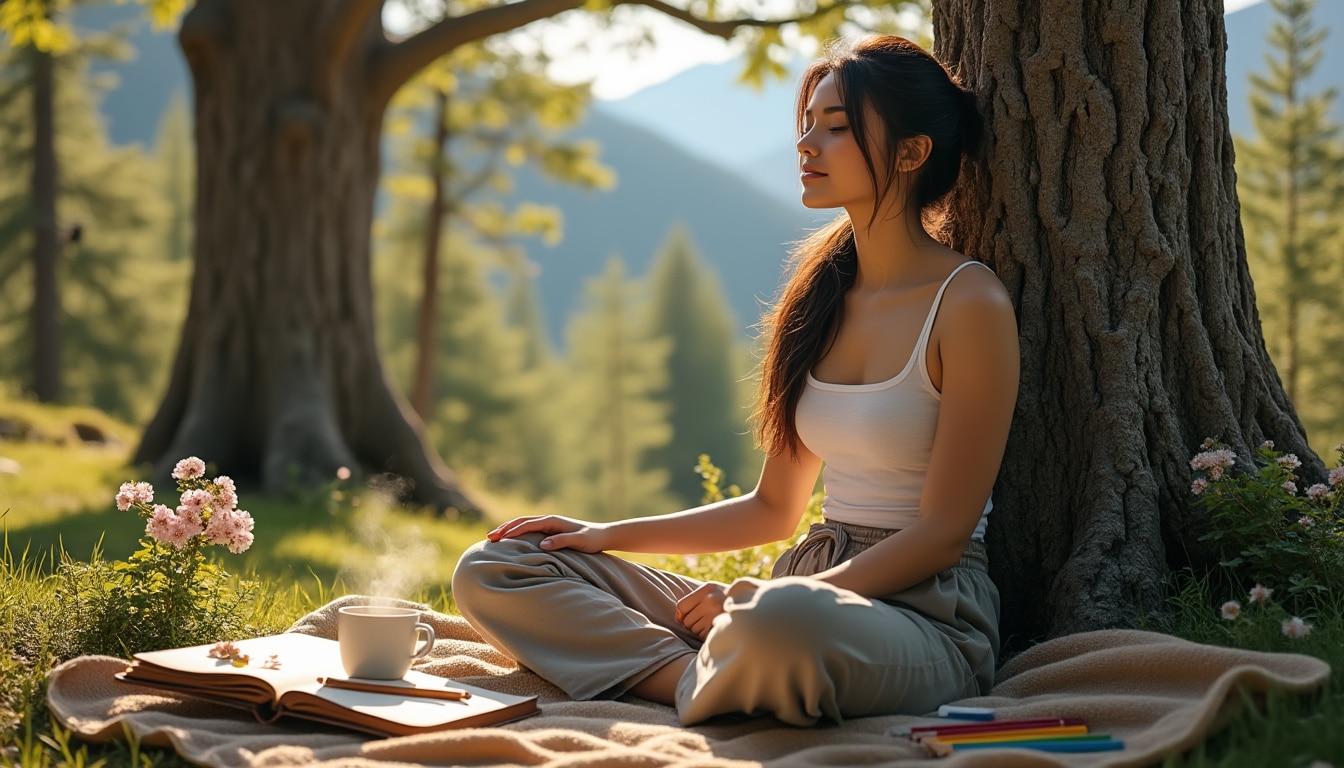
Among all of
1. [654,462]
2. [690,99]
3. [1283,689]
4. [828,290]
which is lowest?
[654,462]

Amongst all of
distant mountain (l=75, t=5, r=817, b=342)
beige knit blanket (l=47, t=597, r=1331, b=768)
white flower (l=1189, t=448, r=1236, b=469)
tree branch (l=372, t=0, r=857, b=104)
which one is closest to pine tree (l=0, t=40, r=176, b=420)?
tree branch (l=372, t=0, r=857, b=104)

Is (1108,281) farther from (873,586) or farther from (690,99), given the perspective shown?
(690,99)

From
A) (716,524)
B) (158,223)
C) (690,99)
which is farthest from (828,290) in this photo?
(690,99)

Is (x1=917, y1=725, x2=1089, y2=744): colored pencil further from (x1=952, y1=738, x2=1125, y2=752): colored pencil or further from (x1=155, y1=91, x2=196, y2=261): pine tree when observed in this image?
(x1=155, y1=91, x2=196, y2=261): pine tree

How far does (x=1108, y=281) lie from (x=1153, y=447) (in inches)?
17.2

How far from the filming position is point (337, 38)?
24.2ft

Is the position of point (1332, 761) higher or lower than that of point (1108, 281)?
lower

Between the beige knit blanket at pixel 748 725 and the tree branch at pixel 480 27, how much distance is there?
5610mm

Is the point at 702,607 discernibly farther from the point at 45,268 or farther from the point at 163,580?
the point at 45,268

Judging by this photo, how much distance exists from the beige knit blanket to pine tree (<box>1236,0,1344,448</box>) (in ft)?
55.7

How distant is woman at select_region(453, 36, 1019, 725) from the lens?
2314 millimetres

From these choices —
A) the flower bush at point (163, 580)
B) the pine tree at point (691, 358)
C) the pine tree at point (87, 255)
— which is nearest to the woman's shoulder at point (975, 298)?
the flower bush at point (163, 580)

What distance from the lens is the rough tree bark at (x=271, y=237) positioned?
24.7ft

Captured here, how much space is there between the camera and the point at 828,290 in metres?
3.01
